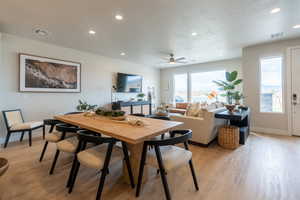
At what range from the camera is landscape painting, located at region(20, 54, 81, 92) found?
350 cm

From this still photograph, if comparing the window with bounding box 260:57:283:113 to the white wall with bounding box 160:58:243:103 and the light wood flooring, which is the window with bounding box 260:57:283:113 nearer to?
the white wall with bounding box 160:58:243:103

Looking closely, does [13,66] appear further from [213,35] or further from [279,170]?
[279,170]

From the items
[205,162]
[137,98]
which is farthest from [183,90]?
[205,162]

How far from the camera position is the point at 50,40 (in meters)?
3.65

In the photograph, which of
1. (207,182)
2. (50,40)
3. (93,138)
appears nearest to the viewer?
(93,138)

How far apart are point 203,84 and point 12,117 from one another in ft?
22.1

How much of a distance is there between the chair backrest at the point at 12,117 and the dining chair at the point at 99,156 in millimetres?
2569

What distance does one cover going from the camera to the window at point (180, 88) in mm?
7198

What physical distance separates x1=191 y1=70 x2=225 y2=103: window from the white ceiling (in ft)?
7.50

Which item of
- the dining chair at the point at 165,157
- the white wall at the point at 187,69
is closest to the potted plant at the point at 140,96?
the white wall at the point at 187,69

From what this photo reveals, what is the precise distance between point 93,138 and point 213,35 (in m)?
3.55

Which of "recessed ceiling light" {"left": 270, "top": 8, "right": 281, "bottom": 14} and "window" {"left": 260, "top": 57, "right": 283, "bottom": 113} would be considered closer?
"recessed ceiling light" {"left": 270, "top": 8, "right": 281, "bottom": 14}

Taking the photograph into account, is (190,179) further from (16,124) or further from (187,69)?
(187,69)

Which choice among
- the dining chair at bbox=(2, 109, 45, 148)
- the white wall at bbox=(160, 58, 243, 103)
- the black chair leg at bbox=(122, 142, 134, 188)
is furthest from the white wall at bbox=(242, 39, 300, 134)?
the dining chair at bbox=(2, 109, 45, 148)
